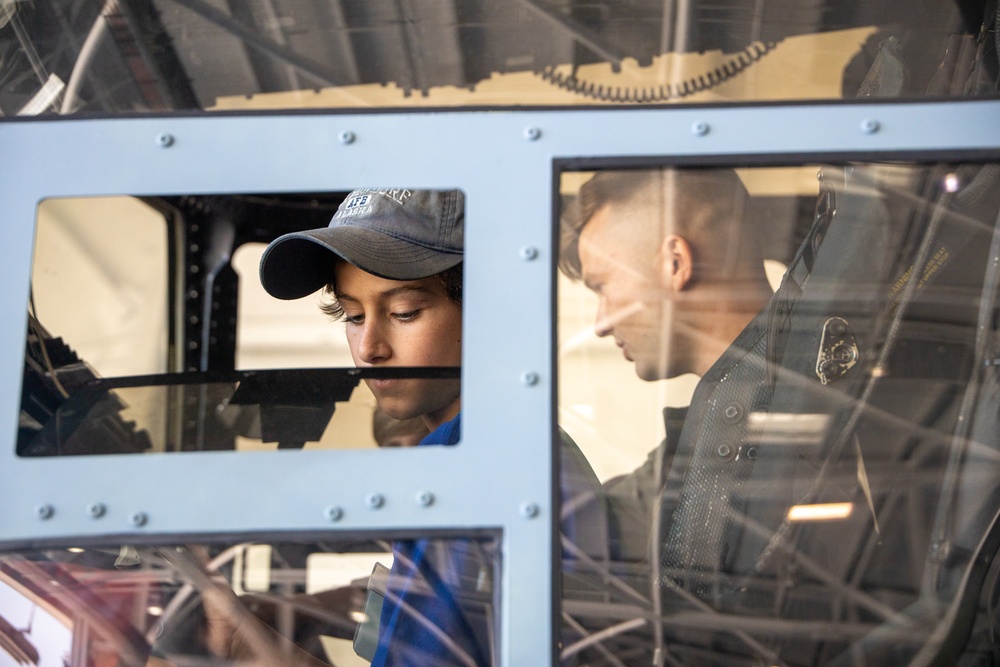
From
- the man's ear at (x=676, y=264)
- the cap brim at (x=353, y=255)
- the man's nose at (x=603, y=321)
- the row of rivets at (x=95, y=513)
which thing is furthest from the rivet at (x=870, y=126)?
the row of rivets at (x=95, y=513)

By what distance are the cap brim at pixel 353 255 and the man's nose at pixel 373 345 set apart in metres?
0.09

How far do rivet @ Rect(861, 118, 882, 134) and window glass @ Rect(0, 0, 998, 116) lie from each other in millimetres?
72

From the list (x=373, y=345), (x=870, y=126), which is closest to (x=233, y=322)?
(x=373, y=345)

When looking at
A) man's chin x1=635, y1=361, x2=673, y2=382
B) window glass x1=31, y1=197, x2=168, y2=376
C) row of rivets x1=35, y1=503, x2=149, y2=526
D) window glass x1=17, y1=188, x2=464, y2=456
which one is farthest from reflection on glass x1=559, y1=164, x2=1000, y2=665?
window glass x1=31, y1=197, x2=168, y2=376

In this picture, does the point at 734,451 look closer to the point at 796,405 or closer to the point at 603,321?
the point at 796,405

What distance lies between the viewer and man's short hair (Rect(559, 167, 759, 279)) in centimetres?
103

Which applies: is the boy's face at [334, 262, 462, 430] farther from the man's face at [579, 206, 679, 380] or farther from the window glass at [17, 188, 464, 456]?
the man's face at [579, 206, 679, 380]

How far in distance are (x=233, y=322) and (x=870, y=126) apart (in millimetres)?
1472

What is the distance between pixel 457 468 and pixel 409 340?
1.38 feet

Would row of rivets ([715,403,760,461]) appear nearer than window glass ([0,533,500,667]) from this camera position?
No

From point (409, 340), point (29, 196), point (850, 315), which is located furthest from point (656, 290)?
point (29, 196)

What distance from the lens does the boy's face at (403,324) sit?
129cm

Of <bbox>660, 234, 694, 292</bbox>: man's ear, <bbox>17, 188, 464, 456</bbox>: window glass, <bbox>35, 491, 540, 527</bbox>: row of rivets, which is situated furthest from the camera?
<bbox>660, 234, 694, 292</bbox>: man's ear

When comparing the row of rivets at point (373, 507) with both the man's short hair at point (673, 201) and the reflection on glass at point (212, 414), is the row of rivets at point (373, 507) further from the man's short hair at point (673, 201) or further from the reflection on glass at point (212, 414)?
the man's short hair at point (673, 201)
